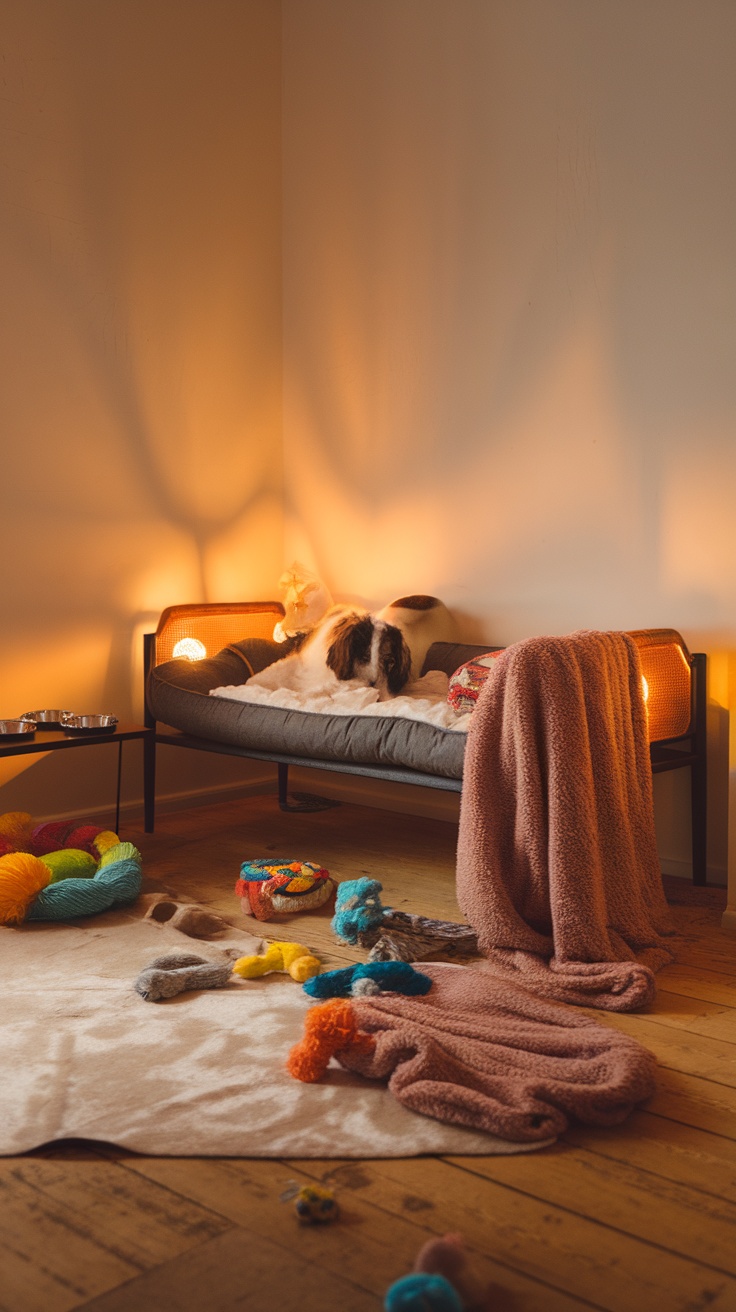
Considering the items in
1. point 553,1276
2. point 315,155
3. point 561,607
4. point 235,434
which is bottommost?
point 553,1276

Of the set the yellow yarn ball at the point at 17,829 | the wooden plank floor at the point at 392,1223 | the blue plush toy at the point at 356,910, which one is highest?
the yellow yarn ball at the point at 17,829

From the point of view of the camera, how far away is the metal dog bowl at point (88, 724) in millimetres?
3125

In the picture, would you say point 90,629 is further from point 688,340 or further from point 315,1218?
point 315,1218

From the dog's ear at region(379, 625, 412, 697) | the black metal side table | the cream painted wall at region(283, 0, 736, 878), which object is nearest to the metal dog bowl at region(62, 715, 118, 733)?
the black metal side table

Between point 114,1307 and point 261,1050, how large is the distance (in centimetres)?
66

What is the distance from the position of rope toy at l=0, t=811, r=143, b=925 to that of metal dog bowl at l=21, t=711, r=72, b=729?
37 cm

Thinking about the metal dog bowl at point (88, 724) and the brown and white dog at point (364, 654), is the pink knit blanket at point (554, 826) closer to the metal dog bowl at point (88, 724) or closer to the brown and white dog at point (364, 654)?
the brown and white dog at point (364, 654)

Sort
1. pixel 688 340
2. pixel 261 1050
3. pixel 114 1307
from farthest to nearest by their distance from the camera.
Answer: pixel 688 340 < pixel 261 1050 < pixel 114 1307

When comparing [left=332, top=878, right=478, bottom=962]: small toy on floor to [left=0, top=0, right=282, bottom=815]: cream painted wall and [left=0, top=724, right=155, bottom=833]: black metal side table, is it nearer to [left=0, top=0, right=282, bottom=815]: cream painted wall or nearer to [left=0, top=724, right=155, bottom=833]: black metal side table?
[left=0, top=724, right=155, bottom=833]: black metal side table

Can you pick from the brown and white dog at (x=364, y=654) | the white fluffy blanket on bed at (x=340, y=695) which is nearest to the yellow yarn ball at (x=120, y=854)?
the white fluffy blanket on bed at (x=340, y=695)

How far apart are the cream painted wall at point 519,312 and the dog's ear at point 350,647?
43 cm

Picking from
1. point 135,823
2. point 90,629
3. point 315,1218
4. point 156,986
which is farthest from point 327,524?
point 315,1218

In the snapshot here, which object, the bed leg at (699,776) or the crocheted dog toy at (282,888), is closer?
the crocheted dog toy at (282,888)

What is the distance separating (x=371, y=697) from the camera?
127 inches
